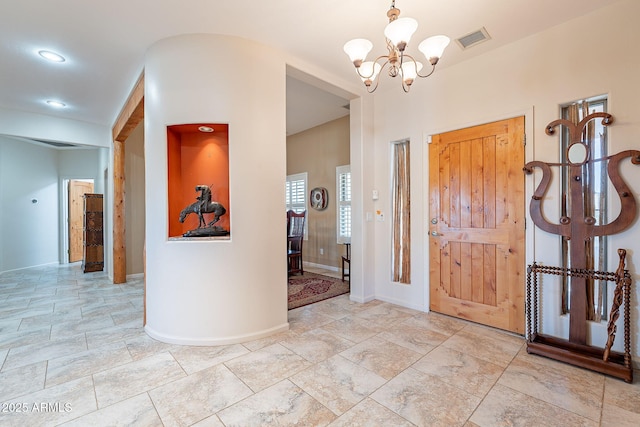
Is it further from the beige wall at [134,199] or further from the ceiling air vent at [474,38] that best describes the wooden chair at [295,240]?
the ceiling air vent at [474,38]

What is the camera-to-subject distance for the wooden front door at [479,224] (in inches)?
110

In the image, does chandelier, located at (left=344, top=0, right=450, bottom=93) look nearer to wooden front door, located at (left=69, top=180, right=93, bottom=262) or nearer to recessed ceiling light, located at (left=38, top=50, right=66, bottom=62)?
recessed ceiling light, located at (left=38, top=50, right=66, bottom=62)

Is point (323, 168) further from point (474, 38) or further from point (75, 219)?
point (75, 219)

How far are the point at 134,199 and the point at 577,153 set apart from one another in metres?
6.35

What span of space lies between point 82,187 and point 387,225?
8007mm

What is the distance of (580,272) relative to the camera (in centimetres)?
233

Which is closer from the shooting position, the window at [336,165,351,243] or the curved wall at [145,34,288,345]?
the curved wall at [145,34,288,345]

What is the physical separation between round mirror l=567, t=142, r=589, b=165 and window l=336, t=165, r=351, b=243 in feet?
11.2

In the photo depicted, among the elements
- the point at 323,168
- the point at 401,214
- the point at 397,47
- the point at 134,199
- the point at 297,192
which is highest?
the point at 397,47

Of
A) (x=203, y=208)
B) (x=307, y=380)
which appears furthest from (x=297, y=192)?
(x=307, y=380)

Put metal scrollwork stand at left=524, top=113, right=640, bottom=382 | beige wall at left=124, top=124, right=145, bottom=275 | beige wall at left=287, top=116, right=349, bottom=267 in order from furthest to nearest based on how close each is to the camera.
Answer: beige wall at left=287, top=116, right=349, bottom=267, beige wall at left=124, top=124, right=145, bottom=275, metal scrollwork stand at left=524, top=113, right=640, bottom=382

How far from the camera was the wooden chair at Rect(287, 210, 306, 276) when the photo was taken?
17.6ft

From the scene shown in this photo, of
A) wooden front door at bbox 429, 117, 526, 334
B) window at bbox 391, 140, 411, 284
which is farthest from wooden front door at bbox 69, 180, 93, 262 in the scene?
wooden front door at bbox 429, 117, 526, 334

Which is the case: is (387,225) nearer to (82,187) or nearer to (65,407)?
(65,407)
